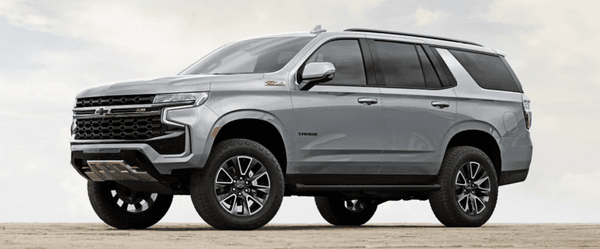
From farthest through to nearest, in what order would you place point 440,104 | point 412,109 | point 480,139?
1. point 480,139
2. point 440,104
3. point 412,109

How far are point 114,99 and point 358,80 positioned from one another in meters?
2.71

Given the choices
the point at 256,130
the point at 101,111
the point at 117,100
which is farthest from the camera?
the point at 256,130

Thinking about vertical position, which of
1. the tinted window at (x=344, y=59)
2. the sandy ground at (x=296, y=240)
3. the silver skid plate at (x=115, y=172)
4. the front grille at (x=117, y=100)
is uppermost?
the tinted window at (x=344, y=59)

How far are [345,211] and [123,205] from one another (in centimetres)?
345

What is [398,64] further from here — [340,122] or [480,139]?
[480,139]

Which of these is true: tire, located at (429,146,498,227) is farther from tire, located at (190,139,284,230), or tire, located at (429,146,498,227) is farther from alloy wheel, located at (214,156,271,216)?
alloy wheel, located at (214,156,271,216)

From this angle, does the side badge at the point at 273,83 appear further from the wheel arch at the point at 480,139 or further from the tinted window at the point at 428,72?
the wheel arch at the point at 480,139

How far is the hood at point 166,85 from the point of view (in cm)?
898

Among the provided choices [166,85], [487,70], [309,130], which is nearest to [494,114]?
[487,70]

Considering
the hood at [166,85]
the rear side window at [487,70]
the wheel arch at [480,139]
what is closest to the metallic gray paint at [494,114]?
the wheel arch at [480,139]

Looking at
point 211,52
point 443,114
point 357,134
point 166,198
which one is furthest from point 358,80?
point 166,198

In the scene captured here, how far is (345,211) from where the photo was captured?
12.8m

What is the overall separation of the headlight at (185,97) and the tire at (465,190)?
3500 millimetres

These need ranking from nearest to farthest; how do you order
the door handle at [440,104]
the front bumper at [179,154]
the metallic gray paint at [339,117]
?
the front bumper at [179,154] < the metallic gray paint at [339,117] < the door handle at [440,104]
